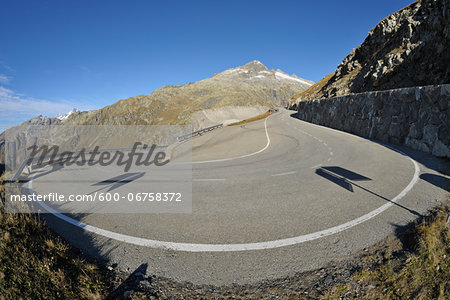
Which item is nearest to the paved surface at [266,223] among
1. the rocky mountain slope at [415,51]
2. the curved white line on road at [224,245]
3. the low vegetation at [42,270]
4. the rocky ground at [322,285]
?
the curved white line on road at [224,245]

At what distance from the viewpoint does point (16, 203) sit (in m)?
5.61

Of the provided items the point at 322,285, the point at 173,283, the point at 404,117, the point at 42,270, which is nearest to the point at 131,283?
the point at 173,283

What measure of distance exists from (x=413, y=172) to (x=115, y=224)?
427 inches

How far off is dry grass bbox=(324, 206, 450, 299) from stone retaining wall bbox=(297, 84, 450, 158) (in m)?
9.85

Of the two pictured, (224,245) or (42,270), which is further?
(224,245)

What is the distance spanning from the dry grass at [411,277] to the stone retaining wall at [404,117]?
9.85 m

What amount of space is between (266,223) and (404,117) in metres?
15.0

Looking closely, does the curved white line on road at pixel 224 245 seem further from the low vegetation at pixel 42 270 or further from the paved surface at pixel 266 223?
the low vegetation at pixel 42 270

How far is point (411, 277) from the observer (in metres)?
2.96

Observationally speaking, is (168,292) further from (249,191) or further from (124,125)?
(124,125)

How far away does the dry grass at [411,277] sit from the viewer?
2740mm

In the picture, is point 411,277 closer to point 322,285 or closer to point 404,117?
point 322,285

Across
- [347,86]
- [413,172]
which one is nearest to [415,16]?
[347,86]

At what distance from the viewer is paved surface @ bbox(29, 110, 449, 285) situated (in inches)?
135
